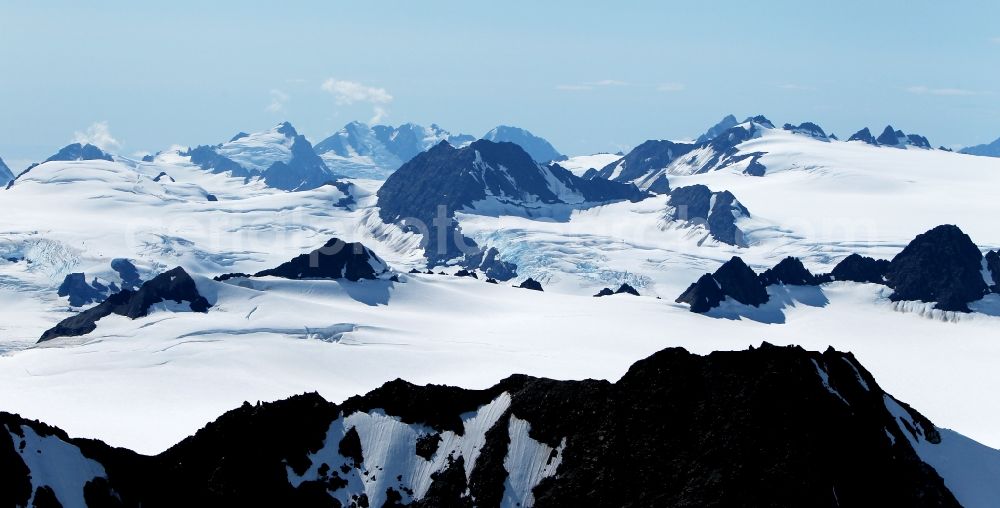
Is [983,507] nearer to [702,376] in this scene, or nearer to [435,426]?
[702,376]

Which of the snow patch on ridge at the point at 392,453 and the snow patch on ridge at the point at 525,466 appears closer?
the snow patch on ridge at the point at 525,466

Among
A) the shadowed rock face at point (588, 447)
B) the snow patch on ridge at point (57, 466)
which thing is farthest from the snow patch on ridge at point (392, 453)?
the snow patch on ridge at point (57, 466)

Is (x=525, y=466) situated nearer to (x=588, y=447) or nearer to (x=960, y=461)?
(x=588, y=447)

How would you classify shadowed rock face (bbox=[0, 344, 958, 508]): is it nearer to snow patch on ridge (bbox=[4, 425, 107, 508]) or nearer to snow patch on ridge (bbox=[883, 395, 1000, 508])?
snow patch on ridge (bbox=[4, 425, 107, 508])

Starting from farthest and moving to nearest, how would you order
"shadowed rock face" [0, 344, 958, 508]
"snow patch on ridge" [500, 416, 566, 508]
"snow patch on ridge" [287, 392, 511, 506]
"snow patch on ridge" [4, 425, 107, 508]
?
"snow patch on ridge" [287, 392, 511, 506], "snow patch on ridge" [500, 416, 566, 508], "snow patch on ridge" [4, 425, 107, 508], "shadowed rock face" [0, 344, 958, 508]

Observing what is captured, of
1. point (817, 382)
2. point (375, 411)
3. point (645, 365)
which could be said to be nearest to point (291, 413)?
point (375, 411)

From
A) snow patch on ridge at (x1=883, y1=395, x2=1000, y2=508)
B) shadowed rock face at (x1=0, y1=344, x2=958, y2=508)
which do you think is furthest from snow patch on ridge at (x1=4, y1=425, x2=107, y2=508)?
snow patch on ridge at (x1=883, y1=395, x2=1000, y2=508)

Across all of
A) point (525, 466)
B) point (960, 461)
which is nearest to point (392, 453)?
point (525, 466)

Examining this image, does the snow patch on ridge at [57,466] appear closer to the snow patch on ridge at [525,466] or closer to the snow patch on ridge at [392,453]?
the snow patch on ridge at [392,453]

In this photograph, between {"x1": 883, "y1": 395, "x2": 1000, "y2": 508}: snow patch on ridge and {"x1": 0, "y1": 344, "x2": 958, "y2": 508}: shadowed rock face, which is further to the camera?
{"x1": 883, "y1": 395, "x2": 1000, "y2": 508}: snow patch on ridge
